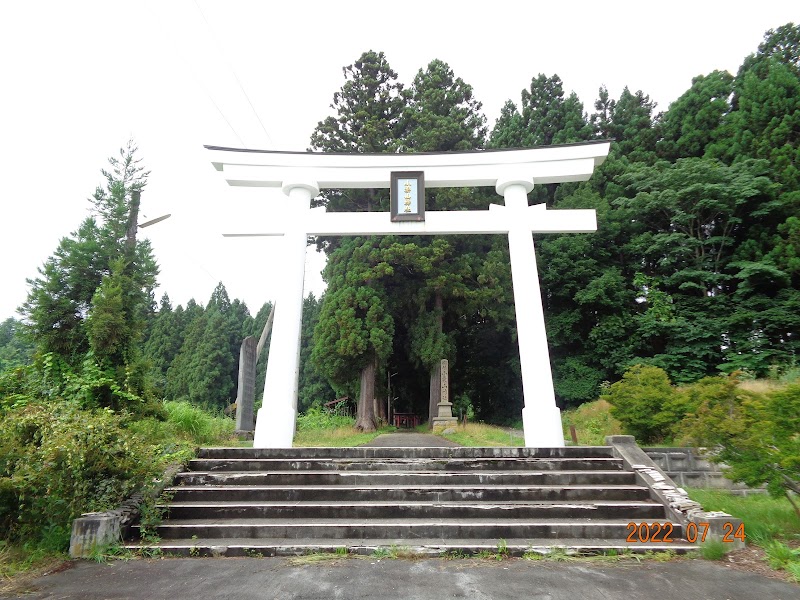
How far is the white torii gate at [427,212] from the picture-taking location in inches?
294

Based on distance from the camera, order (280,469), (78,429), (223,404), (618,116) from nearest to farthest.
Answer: (78,429), (280,469), (618,116), (223,404)

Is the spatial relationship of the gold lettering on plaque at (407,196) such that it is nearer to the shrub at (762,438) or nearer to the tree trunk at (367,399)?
the shrub at (762,438)

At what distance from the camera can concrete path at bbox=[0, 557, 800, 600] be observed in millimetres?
3016

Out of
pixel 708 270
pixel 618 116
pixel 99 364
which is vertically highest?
pixel 618 116

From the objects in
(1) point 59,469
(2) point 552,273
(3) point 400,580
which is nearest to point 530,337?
(3) point 400,580

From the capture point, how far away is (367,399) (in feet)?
53.1

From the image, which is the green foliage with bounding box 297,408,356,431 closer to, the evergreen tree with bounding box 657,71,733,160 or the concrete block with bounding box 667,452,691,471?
the concrete block with bounding box 667,452,691,471

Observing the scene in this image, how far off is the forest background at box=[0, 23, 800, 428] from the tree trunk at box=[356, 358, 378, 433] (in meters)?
0.11

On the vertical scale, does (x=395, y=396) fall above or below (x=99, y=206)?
below

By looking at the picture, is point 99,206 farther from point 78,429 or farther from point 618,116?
point 618,116

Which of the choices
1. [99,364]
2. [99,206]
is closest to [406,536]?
[99,364]

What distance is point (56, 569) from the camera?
351 cm

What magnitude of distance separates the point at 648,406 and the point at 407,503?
4.75 m

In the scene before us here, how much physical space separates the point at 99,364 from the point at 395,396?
17.3 m
